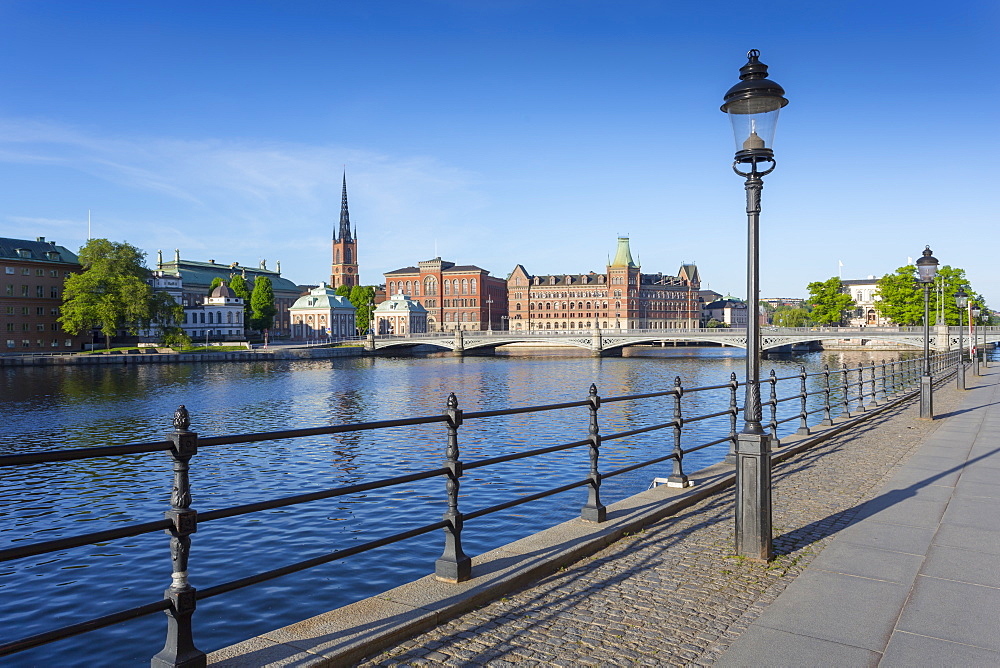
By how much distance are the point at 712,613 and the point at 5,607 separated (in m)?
10.4

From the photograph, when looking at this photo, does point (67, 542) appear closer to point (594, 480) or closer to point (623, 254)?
point (594, 480)

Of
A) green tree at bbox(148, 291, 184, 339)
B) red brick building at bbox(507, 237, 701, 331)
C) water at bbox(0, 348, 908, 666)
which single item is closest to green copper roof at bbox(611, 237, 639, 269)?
red brick building at bbox(507, 237, 701, 331)

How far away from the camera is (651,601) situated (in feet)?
17.7

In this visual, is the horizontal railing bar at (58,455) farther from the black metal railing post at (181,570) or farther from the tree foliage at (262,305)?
the tree foliage at (262,305)

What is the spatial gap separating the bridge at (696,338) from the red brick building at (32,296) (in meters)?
38.6

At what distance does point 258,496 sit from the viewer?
1681 cm

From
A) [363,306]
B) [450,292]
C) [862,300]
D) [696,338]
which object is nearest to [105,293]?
→ [696,338]

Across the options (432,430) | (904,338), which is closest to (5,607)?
(432,430)

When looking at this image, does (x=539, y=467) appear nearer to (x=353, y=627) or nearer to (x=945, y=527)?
(x=945, y=527)

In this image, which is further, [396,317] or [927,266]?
[396,317]

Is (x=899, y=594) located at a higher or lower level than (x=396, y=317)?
lower

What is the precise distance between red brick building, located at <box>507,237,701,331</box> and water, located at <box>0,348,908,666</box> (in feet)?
360

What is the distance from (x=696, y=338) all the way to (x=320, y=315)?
260 ft

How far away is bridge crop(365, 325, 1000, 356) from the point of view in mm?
77500
